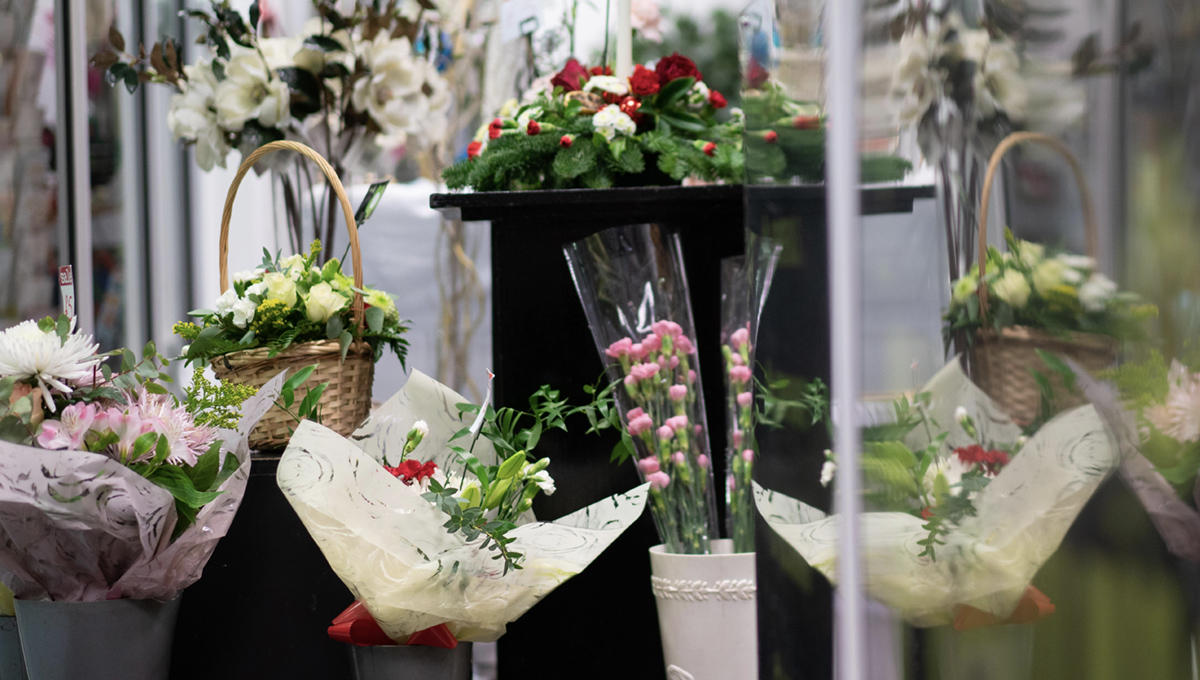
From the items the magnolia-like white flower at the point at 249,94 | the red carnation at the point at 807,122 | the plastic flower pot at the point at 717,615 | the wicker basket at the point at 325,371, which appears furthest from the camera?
the magnolia-like white flower at the point at 249,94

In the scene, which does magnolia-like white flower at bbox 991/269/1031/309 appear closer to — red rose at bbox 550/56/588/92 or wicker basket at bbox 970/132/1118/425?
wicker basket at bbox 970/132/1118/425

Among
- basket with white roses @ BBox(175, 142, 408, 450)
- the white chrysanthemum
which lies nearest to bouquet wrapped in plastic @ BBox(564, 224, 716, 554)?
basket with white roses @ BBox(175, 142, 408, 450)

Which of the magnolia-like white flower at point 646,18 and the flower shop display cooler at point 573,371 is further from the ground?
the magnolia-like white flower at point 646,18

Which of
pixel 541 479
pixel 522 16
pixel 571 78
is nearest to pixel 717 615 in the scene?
pixel 541 479

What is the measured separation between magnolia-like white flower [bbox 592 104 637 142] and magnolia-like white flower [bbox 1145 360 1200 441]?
34.8 inches

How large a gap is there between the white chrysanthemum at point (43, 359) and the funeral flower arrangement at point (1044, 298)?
30.7 inches

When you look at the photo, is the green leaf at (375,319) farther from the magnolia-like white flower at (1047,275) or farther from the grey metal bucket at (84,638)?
the magnolia-like white flower at (1047,275)

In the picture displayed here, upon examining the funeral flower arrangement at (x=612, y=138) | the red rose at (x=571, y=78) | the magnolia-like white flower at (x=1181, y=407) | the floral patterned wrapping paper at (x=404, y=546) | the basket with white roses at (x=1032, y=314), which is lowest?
the floral patterned wrapping paper at (x=404, y=546)

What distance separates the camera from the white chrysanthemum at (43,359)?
849 millimetres

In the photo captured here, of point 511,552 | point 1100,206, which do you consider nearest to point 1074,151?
point 1100,206

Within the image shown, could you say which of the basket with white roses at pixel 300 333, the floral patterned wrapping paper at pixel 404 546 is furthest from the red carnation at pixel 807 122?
the basket with white roses at pixel 300 333

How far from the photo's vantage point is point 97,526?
32.4 inches

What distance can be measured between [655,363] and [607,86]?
1.40 feet

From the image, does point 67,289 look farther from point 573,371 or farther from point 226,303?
point 573,371
